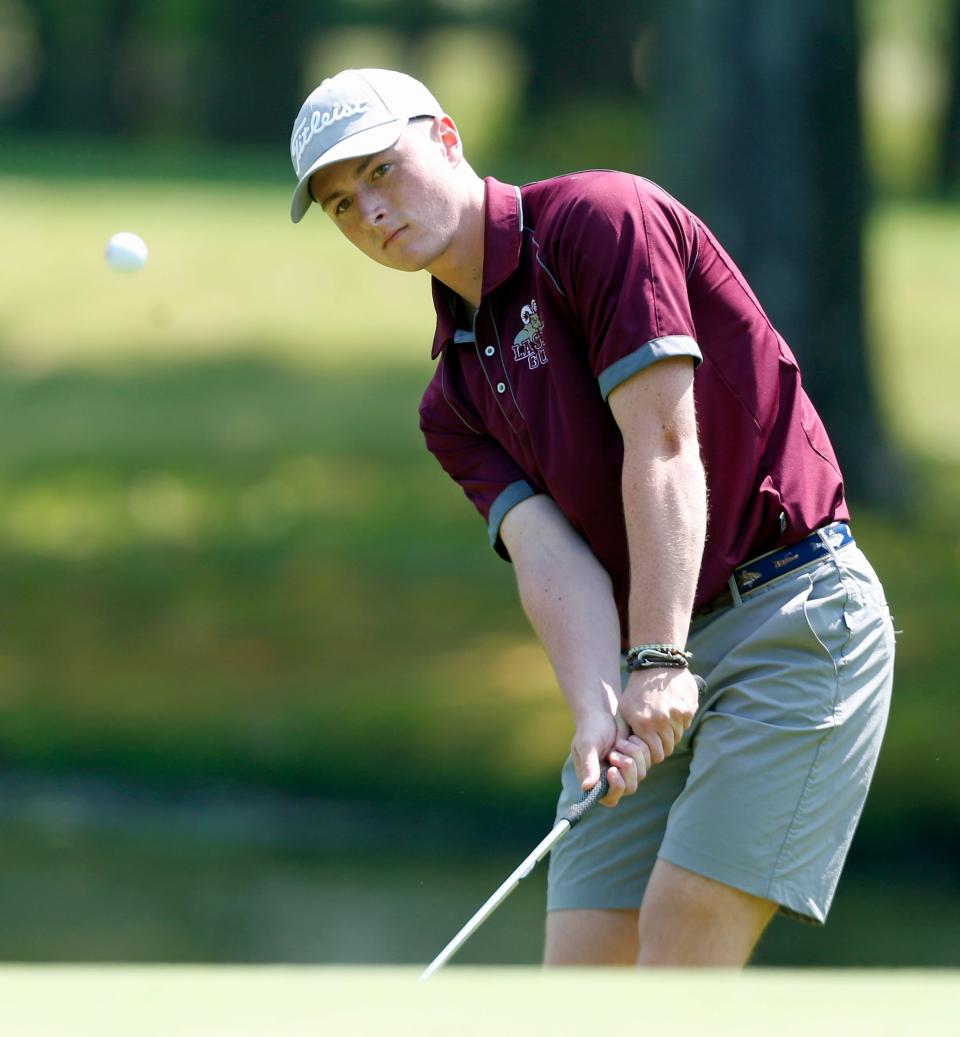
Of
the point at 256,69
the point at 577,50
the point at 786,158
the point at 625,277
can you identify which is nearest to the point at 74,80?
the point at 256,69

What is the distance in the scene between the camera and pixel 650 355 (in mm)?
2596

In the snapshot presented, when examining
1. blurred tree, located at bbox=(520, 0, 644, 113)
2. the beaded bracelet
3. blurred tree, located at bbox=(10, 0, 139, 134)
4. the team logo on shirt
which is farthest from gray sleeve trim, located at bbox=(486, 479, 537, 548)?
blurred tree, located at bbox=(10, 0, 139, 134)

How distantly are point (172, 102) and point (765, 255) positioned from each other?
46.0ft

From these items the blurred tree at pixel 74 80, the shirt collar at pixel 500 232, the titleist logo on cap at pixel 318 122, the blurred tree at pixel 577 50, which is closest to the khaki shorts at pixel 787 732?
the shirt collar at pixel 500 232

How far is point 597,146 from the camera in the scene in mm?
18000

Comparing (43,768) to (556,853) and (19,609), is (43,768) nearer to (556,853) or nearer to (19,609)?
(19,609)

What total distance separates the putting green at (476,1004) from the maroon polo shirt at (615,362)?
1.06m

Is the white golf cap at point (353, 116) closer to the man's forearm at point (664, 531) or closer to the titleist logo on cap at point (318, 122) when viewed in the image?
the titleist logo on cap at point (318, 122)

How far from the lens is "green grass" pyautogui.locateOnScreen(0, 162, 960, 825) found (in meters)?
6.73

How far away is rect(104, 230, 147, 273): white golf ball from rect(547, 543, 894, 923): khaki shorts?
1.71m

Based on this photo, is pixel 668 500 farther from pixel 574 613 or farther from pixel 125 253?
pixel 125 253

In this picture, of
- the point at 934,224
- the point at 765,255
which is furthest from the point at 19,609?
the point at 934,224

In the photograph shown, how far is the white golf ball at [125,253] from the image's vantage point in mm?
3996

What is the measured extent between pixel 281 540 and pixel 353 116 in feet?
21.0
